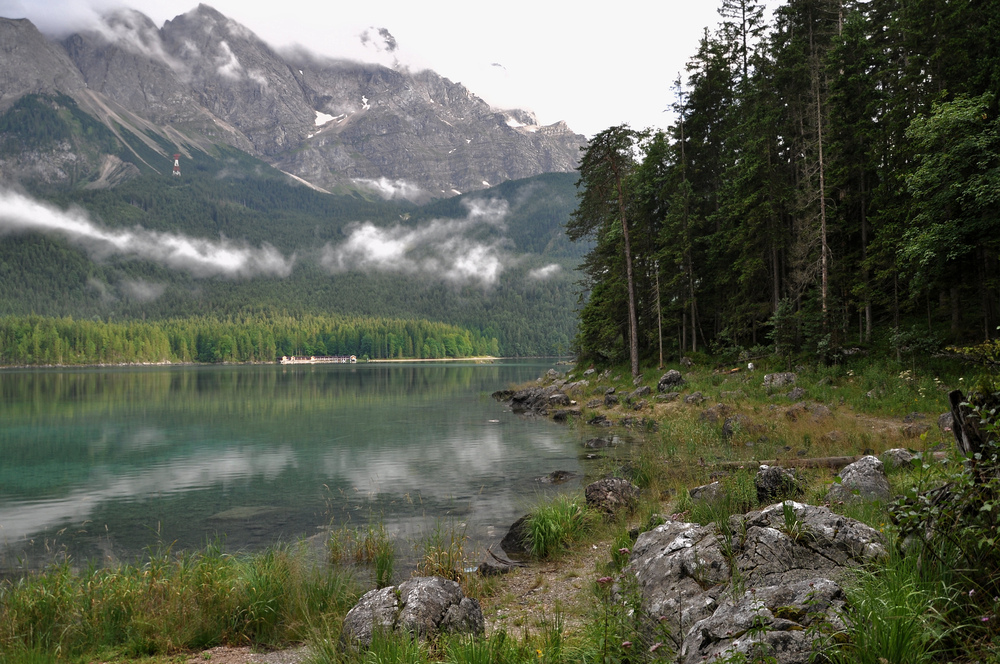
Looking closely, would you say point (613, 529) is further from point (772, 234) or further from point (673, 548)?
point (772, 234)

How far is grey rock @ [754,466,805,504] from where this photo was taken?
420 inches

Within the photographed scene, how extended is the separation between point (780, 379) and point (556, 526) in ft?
66.5

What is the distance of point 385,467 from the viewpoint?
24.0m

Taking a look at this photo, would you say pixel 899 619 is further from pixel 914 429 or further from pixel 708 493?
pixel 914 429

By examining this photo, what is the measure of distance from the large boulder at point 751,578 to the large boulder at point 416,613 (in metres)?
2.14

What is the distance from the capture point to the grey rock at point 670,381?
3422 cm

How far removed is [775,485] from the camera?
11.1m

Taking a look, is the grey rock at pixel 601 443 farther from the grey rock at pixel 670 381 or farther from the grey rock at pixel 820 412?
the grey rock at pixel 670 381

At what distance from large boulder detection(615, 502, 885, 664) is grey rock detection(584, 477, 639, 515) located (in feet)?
16.4

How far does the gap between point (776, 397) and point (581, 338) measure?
105 feet

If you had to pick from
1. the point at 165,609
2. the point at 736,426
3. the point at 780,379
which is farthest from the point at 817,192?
the point at 165,609

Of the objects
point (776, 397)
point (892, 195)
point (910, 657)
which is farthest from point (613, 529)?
point (892, 195)

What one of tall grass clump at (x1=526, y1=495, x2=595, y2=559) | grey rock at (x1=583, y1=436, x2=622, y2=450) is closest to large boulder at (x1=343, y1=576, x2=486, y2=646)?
tall grass clump at (x1=526, y1=495, x2=595, y2=559)

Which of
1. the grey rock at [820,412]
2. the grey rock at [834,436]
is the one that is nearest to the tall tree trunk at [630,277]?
the grey rock at [820,412]
